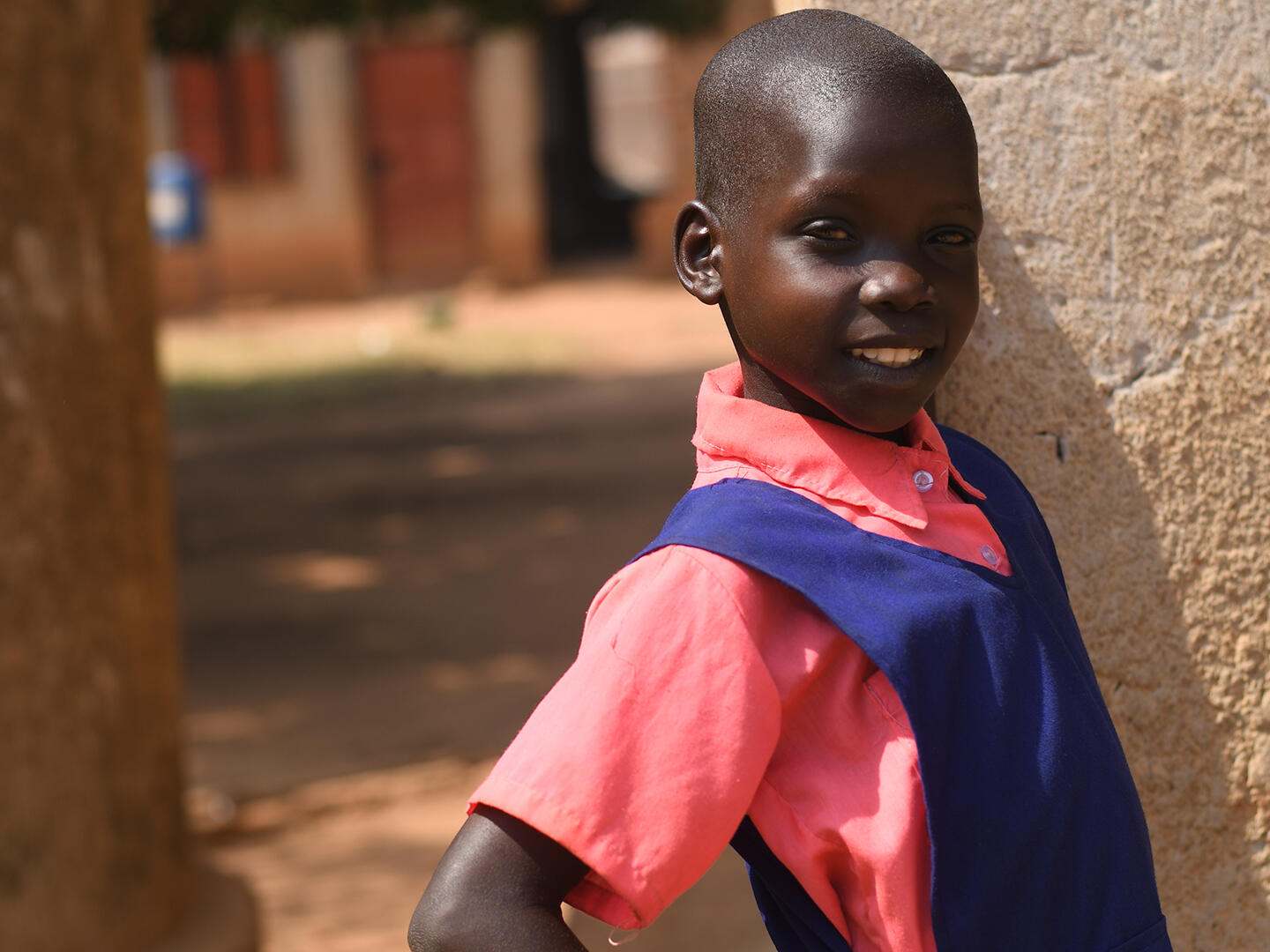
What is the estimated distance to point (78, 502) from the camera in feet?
9.05

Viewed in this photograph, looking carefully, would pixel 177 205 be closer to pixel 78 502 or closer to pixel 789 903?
pixel 78 502

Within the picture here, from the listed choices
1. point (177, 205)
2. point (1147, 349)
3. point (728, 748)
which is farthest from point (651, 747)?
point (177, 205)

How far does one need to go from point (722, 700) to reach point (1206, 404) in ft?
2.41

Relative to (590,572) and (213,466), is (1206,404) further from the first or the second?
(213,466)

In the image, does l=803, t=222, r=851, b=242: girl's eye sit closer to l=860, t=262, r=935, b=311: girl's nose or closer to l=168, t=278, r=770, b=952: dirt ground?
l=860, t=262, r=935, b=311: girl's nose

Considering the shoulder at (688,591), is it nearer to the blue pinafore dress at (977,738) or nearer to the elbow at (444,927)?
the blue pinafore dress at (977,738)

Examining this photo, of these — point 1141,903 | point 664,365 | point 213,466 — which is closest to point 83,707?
point 1141,903

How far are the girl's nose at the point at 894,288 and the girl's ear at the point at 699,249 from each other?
0.15 m

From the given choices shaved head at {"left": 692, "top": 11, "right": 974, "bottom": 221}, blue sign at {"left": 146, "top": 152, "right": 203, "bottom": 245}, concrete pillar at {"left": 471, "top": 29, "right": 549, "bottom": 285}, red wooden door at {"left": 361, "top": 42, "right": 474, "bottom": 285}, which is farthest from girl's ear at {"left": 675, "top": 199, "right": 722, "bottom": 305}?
red wooden door at {"left": 361, "top": 42, "right": 474, "bottom": 285}

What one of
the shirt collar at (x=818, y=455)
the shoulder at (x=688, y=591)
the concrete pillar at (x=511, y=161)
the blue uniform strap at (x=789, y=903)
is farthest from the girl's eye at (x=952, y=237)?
the concrete pillar at (x=511, y=161)

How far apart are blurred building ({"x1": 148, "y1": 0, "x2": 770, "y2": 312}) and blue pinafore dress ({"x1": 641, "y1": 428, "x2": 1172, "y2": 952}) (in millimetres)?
13507

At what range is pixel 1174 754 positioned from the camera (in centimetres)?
152

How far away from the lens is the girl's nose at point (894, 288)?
107 centimetres

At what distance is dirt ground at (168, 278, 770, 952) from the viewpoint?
4.23m
